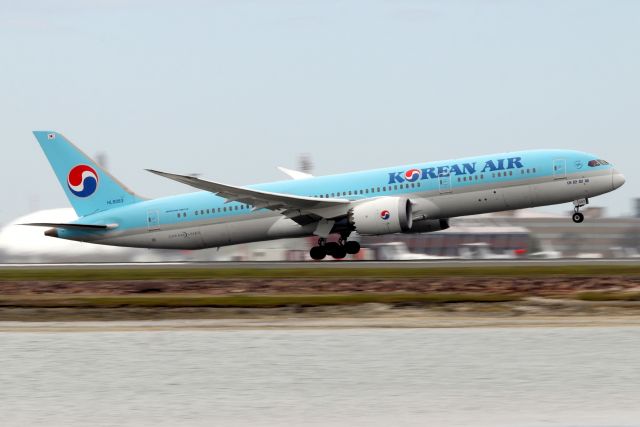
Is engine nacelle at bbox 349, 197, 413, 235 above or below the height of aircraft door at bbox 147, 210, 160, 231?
below

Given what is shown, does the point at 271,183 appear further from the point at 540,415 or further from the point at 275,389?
the point at 540,415

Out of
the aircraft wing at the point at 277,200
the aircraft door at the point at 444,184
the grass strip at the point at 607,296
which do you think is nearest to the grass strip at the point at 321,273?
the aircraft wing at the point at 277,200

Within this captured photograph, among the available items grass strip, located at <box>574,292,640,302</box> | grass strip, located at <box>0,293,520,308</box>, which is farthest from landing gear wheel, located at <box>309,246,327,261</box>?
grass strip, located at <box>574,292,640,302</box>

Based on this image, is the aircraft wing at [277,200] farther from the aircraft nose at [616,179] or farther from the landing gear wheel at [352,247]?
the aircraft nose at [616,179]

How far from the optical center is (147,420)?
65.7 ft

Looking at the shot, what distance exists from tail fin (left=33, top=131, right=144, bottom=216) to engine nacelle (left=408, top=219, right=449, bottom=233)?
13439 mm

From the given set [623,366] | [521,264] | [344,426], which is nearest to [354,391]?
[344,426]

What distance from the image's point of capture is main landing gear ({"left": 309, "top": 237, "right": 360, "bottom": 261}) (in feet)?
159

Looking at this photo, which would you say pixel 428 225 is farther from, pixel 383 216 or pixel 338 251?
pixel 338 251

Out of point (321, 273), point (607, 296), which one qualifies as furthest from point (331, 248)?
Result: point (607, 296)

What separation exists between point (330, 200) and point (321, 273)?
701 cm

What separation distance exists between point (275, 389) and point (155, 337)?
20.0ft

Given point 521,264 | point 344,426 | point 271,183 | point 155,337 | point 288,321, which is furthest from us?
point 271,183

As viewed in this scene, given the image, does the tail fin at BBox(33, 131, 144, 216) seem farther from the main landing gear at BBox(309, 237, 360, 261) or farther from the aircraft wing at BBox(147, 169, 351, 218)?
the main landing gear at BBox(309, 237, 360, 261)
